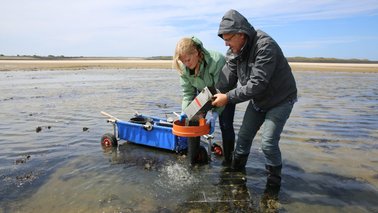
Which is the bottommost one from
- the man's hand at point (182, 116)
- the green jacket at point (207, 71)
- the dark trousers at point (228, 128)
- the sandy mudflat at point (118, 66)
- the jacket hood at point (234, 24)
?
the sandy mudflat at point (118, 66)

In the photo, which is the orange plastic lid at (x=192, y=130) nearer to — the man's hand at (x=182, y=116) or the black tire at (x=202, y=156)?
the man's hand at (x=182, y=116)

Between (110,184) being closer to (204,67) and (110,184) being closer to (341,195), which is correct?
(204,67)

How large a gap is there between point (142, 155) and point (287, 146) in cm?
297

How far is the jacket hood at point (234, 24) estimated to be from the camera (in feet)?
14.1

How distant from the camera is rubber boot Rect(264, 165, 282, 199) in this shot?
16.0 ft

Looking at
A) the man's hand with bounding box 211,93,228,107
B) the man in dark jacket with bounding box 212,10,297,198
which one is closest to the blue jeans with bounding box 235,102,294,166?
the man in dark jacket with bounding box 212,10,297,198

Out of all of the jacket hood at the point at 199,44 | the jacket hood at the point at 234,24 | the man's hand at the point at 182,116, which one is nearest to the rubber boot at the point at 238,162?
the man's hand at the point at 182,116

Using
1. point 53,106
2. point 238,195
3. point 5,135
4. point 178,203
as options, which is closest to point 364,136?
point 238,195

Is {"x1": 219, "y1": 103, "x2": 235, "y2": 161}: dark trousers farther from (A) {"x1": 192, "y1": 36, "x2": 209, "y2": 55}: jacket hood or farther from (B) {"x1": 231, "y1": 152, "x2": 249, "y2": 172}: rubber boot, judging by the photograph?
(A) {"x1": 192, "y1": 36, "x2": 209, "y2": 55}: jacket hood

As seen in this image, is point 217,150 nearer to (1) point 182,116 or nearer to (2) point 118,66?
(1) point 182,116

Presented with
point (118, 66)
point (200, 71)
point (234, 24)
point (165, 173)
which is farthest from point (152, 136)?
point (118, 66)

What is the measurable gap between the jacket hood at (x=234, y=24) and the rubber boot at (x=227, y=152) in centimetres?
218

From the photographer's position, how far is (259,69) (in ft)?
14.0

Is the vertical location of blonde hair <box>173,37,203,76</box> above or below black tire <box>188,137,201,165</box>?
above
